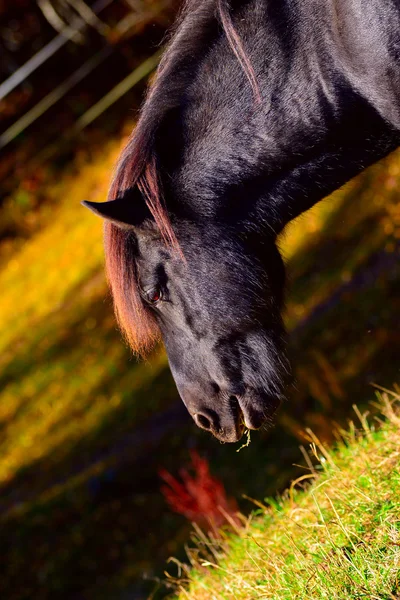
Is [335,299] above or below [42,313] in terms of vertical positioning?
below

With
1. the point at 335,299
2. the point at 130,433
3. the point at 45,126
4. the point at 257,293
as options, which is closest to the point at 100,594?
the point at 130,433

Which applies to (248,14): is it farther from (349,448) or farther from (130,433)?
(130,433)

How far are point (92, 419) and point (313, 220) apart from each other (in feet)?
13.3

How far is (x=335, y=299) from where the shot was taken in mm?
9891

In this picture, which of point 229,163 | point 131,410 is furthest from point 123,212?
point 131,410

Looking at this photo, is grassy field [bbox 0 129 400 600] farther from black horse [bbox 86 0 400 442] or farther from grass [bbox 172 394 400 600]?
black horse [bbox 86 0 400 442]

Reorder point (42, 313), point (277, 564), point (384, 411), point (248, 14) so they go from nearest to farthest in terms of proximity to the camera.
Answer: point (277, 564) < point (248, 14) < point (384, 411) < point (42, 313)

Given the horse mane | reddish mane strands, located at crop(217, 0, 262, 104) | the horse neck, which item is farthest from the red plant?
reddish mane strands, located at crop(217, 0, 262, 104)

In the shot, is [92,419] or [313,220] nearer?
[92,419]

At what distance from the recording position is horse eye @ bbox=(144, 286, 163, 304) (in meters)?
3.62

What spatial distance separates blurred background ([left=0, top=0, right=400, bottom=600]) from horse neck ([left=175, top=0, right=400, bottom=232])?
3.38 meters

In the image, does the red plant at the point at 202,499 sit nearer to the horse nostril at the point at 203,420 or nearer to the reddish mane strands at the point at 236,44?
the horse nostril at the point at 203,420

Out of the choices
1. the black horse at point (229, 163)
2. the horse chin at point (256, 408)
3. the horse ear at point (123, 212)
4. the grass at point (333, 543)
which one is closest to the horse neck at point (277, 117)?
the black horse at point (229, 163)

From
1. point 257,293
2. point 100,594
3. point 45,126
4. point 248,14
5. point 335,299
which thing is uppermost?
point 45,126
